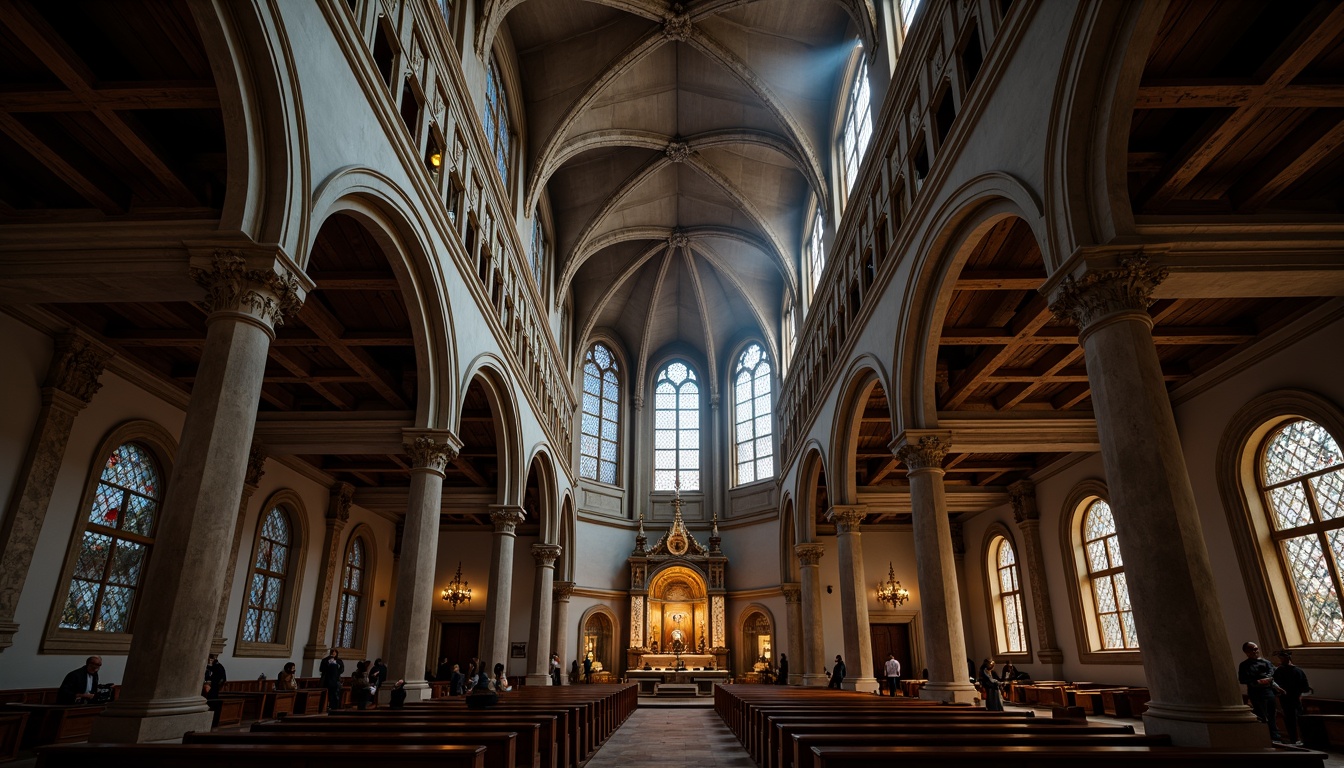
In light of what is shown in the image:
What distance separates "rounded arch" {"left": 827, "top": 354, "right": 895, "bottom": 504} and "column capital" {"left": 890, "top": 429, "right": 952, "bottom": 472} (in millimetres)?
2767

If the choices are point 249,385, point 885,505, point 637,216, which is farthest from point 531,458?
point 249,385

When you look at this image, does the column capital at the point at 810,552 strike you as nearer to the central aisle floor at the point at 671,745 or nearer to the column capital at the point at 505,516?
the central aisle floor at the point at 671,745

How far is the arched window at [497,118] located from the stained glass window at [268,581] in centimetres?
996

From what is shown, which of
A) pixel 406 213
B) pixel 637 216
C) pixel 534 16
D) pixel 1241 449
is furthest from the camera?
pixel 637 216

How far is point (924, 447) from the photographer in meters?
12.5

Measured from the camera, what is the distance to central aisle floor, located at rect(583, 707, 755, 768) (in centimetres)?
971

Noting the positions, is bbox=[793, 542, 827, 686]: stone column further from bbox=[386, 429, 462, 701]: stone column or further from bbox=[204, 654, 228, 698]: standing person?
bbox=[204, 654, 228, 698]: standing person

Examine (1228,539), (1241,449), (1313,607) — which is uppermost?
(1241,449)

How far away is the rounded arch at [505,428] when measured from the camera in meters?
16.3

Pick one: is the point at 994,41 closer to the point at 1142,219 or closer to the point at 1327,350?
the point at 1142,219

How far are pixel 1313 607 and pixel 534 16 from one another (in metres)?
19.7

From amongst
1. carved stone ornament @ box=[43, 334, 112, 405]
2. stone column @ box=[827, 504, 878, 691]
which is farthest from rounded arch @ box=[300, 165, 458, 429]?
stone column @ box=[827, 504, 878, 691]

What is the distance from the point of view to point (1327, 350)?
1099cm

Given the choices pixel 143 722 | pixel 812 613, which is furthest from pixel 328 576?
pixel 143 722
